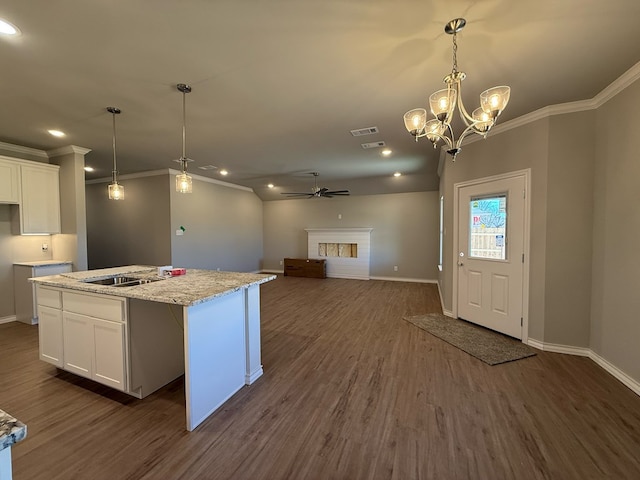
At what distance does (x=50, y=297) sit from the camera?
2605 millimetres

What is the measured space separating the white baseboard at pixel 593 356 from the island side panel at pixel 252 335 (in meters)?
3.14

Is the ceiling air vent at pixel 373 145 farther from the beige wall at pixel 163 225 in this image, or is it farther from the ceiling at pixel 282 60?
the beige wall at pixel 163 225

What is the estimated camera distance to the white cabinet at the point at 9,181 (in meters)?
3.90

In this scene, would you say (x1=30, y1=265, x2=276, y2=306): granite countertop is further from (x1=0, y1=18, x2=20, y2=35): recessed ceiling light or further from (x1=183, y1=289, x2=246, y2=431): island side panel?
(x1=0, y1=18, x2=20, y2=35): recessed ceiling light

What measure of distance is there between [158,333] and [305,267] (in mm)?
5908

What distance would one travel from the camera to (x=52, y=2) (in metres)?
1.66

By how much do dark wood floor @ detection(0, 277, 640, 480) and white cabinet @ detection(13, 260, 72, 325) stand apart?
969mm

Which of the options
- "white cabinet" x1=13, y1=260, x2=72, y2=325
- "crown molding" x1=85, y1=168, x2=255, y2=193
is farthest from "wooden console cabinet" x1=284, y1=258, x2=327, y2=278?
"white cabinet" x1=13, y1=260, x2=72, y2=325

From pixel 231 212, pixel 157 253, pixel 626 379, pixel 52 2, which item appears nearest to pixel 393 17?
pixel 52 2

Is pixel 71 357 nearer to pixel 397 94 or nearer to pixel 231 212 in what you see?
pixel 397 94

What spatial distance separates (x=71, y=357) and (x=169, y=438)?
54.8 inches

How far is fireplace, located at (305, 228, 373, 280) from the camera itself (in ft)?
26.0

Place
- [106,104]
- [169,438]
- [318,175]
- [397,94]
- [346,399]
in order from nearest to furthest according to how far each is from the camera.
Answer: [169,438], [346,399], [397,94], [106,104], [318,175]

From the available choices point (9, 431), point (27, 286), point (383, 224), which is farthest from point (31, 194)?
point (383, 224)
